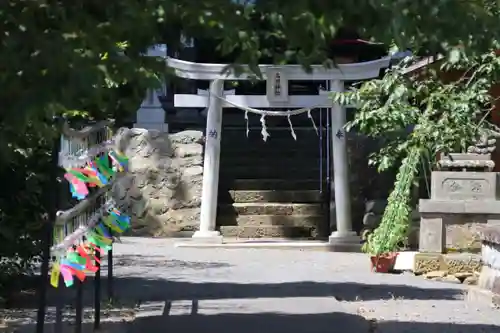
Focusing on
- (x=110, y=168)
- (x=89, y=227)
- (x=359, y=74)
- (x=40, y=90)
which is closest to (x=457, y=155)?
(x=359, y=74)

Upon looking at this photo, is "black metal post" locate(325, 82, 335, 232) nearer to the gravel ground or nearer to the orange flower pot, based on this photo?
the gravel ground

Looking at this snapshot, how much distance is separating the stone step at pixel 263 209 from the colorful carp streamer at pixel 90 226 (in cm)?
797

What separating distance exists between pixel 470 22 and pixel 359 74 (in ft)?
37.1

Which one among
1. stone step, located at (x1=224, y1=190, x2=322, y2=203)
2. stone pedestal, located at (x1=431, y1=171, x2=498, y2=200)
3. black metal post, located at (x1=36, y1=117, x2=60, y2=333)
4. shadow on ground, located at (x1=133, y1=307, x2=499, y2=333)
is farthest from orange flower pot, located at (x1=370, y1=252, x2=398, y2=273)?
black metal post, located at (x1=36, y1=117, x2=60, y2=333)

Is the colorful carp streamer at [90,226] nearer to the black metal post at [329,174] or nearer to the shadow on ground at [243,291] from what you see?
the shadow on ground at [243,291]

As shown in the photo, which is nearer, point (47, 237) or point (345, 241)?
point (47, 237)

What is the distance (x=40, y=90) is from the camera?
3.04 m

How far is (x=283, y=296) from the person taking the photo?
955 centimetres

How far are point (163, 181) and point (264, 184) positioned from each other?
1733mm

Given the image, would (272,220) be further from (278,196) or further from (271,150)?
(271,150)

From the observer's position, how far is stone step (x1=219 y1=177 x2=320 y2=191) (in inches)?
664

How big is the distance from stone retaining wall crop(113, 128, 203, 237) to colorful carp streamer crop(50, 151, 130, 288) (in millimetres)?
8269

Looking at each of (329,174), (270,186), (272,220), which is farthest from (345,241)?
(270,186)

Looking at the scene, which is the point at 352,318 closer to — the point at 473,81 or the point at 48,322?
the point at 48,322
